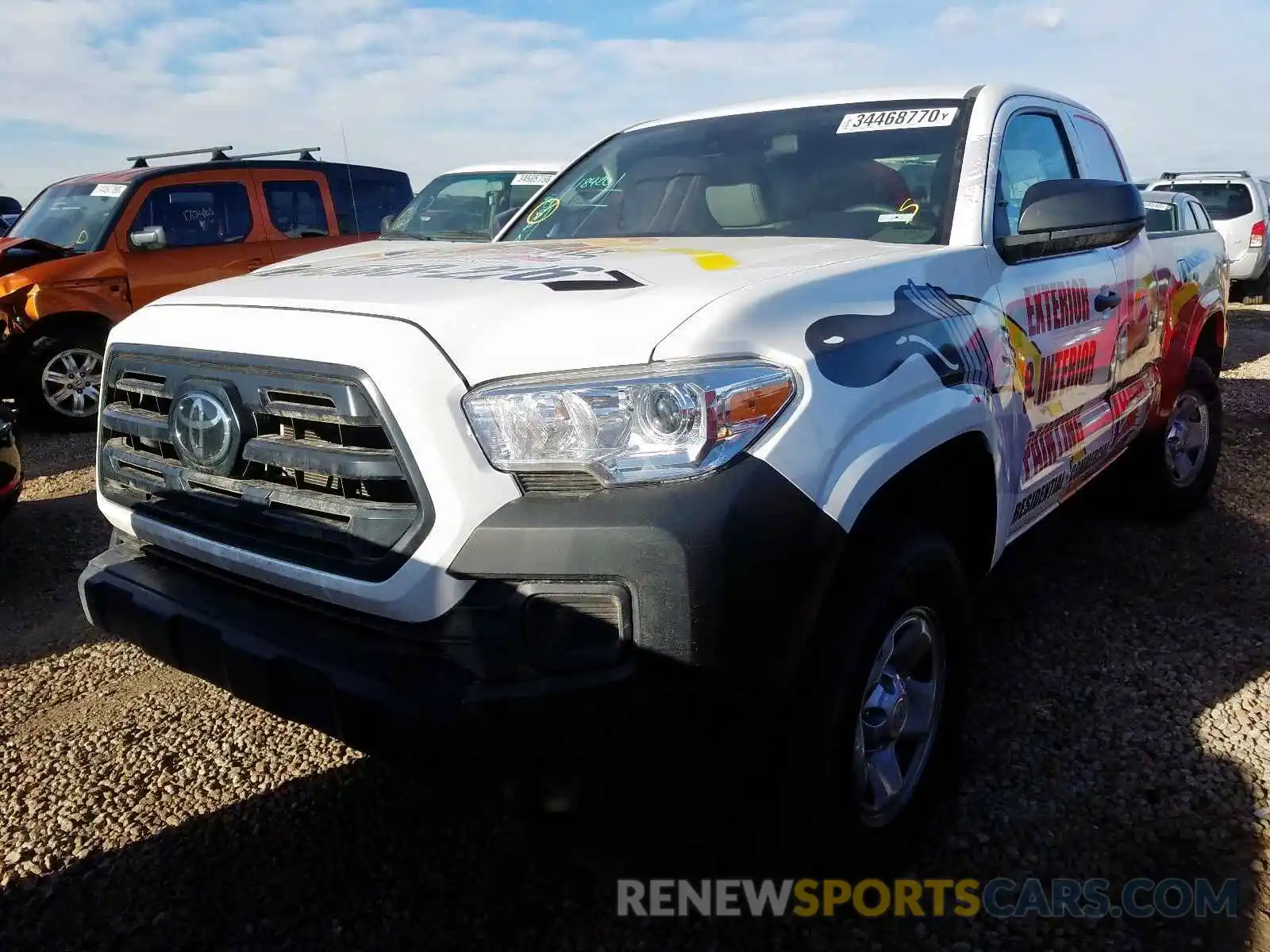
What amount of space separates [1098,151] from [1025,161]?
3.20 ft

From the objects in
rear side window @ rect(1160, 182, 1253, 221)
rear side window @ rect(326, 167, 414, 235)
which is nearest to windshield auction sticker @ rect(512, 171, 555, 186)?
rear side window @ rect(326, 167, 414, 235)

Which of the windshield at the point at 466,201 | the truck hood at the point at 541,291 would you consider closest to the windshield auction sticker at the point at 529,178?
the windshield at the point at 466,201

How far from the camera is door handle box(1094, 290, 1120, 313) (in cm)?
324

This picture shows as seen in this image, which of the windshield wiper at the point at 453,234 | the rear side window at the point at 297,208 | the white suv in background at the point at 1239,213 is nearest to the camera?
the windshield wiper at the point at 453,234

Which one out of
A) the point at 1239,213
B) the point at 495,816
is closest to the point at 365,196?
the point at 495,816

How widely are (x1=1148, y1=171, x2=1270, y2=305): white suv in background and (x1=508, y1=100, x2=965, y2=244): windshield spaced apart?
12.1 meters

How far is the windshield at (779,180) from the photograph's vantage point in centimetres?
282

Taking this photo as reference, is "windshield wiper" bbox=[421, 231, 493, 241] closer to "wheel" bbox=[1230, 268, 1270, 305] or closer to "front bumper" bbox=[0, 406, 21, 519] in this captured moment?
"front bumper" bbox=[0, 406, 21, 519]

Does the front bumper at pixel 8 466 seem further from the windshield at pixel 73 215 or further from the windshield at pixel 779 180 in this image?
the windshield at pixel 73 215

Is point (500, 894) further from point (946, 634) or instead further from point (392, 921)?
point (946, 634)

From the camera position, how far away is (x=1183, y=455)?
15.2 feet

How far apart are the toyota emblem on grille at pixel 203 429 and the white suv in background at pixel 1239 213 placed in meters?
14.0

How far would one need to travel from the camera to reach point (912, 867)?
7.61 feet

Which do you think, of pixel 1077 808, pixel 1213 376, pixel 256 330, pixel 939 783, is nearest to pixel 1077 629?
pixel 1077 808
